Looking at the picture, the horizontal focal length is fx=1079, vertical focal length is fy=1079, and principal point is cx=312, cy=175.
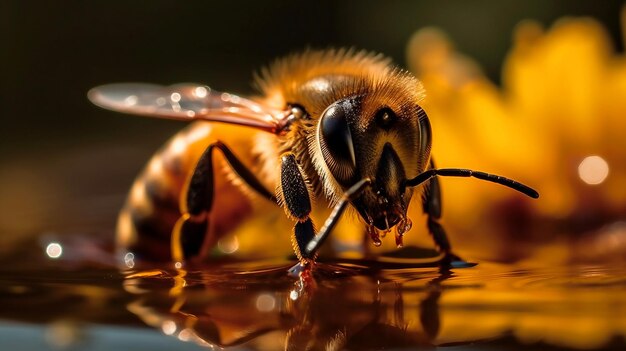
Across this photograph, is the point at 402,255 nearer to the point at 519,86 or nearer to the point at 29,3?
the point at 519,86

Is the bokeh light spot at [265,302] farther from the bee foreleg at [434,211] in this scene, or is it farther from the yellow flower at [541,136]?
the yellow flower at [541,136]

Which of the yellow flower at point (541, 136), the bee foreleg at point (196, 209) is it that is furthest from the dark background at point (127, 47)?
the bee foreleg at point (196, 209)

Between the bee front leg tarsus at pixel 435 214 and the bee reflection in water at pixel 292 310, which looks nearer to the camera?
the bee reflection in water at pixel 292 310

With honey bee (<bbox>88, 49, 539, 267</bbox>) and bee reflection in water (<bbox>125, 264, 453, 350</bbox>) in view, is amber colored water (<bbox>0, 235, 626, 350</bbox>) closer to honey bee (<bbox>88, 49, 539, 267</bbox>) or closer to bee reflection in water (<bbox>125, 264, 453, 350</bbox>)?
bee reflection in water (<bbox>125, 264, 453, 350</bbox>)

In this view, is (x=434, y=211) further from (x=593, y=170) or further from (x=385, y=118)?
(x=593, y=170)

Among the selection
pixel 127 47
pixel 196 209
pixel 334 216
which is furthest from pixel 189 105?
pixel 127 47

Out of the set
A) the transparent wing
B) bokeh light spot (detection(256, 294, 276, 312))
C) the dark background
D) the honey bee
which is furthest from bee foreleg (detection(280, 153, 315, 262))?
the dark background
